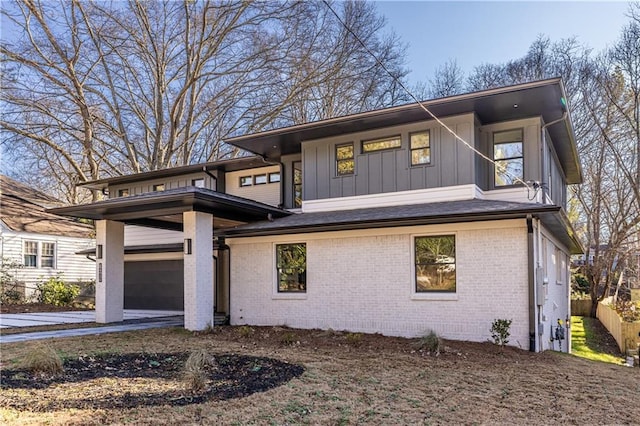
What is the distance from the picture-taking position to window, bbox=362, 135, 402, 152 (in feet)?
42.0

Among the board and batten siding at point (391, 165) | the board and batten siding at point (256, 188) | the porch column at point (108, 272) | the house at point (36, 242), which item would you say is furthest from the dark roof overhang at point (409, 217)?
the house at point (36, 242)

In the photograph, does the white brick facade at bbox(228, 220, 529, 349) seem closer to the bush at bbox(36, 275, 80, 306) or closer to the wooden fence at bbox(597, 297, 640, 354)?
the wooden fence at bbox(597, 297, 640, 354)

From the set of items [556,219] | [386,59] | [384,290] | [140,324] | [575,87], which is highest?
[386,59]

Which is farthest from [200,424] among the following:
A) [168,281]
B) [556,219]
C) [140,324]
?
[168,281]

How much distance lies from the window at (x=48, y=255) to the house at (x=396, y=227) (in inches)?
485

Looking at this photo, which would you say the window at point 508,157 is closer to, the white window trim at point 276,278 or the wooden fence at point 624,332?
the white window trim at point 276,278

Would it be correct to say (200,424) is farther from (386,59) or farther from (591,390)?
(386,59)

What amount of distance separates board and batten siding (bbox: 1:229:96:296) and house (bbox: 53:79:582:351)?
11.5 m

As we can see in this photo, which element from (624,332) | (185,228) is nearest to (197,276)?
(185,228)

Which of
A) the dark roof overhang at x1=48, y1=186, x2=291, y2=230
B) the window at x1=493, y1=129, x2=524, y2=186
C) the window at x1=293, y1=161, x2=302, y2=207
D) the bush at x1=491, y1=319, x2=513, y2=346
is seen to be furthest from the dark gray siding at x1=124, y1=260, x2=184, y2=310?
the bush at x1=491, y1=319, x2=513, y2=346

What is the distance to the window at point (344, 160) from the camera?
531 inches

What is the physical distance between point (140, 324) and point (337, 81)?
54.6 ft

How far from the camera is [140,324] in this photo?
13.6 metres

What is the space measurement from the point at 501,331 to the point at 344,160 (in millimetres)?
6234
